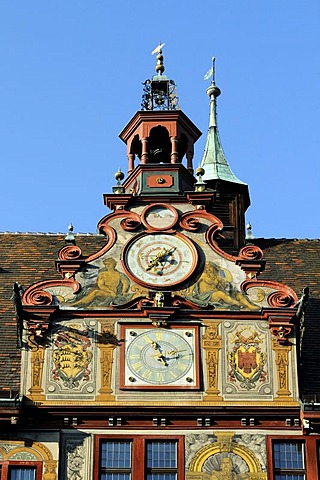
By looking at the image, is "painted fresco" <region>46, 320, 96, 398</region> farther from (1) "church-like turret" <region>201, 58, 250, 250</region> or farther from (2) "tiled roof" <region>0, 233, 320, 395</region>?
(1) "church-like turret" <region>201, 58, 250, 250</region>

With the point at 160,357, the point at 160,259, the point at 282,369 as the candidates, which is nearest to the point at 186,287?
the point at 160,259

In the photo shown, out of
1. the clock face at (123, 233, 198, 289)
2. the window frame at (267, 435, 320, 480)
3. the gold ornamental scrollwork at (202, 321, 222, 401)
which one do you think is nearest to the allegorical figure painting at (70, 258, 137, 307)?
the clock face at (123, 233, 198, 289)

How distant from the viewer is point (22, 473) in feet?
94.4

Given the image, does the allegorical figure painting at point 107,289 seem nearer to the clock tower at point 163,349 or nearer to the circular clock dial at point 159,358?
the clock tower at point 163,349

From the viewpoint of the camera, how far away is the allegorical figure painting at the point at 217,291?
30891 mm

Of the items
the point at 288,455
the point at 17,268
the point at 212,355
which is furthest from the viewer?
the point at 17,268

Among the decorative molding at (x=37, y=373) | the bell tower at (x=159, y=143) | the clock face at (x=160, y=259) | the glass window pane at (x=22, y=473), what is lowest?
the glass window pane at (x=22, y=473)

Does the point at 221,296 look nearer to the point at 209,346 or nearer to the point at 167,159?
the point at 209,346

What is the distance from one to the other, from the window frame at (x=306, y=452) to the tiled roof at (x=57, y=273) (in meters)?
1.30

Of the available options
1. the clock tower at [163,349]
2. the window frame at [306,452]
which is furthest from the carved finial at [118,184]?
the window frame at [306,452]

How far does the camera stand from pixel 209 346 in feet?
99.2

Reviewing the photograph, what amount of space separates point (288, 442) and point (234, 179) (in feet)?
43.6

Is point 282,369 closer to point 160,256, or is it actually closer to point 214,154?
point 160,256

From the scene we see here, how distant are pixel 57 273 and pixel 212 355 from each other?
6.33m
